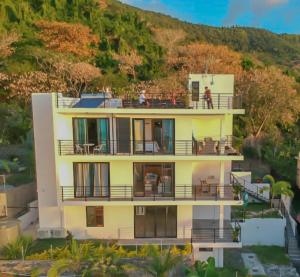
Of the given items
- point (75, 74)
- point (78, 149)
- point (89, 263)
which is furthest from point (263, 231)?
point (75, 74)

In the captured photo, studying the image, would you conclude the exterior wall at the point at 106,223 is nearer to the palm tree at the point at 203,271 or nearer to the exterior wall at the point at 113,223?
the exterior wall at the point at 113,223

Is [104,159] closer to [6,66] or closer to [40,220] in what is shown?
[40,220]

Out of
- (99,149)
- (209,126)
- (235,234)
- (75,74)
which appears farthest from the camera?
(75,74)

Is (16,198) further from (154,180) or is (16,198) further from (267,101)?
(267,101)

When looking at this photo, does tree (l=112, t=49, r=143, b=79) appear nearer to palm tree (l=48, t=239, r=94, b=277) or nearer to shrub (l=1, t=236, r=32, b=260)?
shrub (l=1, t=236, r=32, b=260)

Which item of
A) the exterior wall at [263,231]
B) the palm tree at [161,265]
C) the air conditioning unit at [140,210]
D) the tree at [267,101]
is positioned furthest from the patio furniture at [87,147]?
the tree at [267,101]

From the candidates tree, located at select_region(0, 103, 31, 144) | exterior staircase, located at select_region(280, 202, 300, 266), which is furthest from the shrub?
tree, located at select_region(0, 103, 31, 144)
